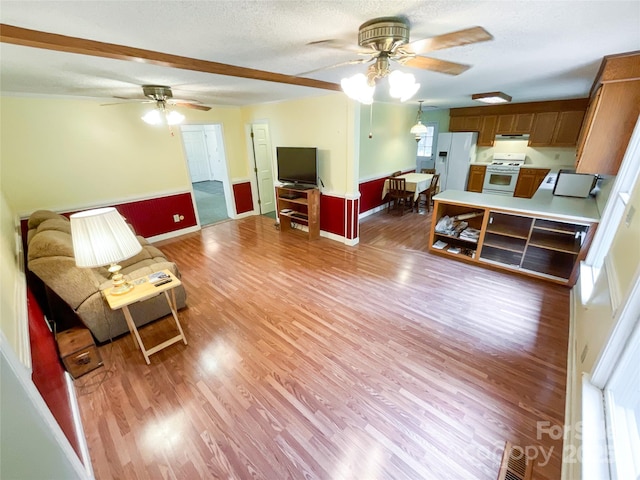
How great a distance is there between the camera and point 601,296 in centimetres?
183

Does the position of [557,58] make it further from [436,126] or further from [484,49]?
[436,126]

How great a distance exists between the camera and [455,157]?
660cm

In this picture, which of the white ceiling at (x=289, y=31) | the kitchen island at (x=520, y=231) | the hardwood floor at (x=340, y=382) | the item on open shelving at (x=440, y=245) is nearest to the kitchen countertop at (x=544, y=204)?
the kitchen island at (x=520, y=231)

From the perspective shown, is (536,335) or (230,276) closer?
(536,335)

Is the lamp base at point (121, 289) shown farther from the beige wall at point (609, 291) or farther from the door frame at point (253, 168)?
the door frame at point (253, 168)

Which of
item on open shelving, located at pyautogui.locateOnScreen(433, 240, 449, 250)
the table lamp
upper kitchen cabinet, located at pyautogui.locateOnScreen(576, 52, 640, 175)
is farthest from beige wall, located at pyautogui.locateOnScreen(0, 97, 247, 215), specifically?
upper kitchen cabinet, located at pyautogui.locateOnScreen(576, 52, 640, 175)

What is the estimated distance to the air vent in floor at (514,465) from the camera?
141 cm

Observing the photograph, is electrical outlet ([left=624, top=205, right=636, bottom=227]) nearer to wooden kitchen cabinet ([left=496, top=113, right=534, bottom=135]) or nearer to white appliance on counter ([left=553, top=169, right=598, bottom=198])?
white appliance on counter ([left=553, top=169, right=598, bottom=198])

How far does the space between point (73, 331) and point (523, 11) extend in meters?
3.74

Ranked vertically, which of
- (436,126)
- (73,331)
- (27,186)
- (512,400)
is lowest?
(512,400)

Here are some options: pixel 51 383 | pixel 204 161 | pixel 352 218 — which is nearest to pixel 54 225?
pixel 51 383

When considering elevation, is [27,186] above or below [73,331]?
above

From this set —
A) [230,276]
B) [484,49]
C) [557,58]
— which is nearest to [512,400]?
[484,49]

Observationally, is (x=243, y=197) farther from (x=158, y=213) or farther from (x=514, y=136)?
(x=514, y=136)
